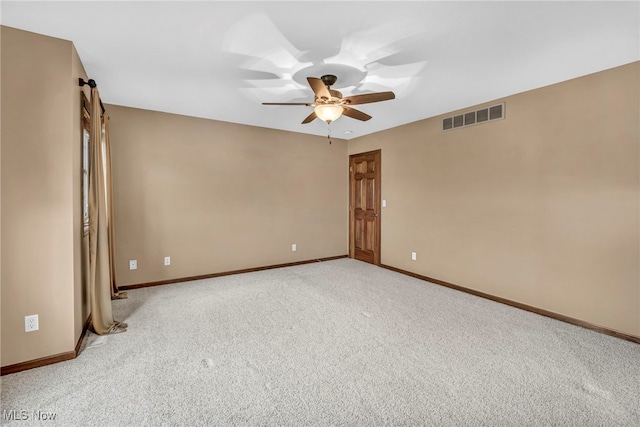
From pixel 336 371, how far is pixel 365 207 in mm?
3859

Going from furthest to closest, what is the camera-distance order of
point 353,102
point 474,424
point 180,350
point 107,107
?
point 107,107 → point 353,102 → point 180,350 → point 474,424

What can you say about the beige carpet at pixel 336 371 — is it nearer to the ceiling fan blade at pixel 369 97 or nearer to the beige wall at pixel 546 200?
the beige wall at pixel 546 200

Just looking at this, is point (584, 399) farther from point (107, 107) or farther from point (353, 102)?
point (107, 107)

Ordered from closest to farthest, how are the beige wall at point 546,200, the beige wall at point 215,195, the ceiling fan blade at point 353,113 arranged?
the beige wall at point 546,200, the ceiling fan blade at point 353,113, the beige wall at point 215,195

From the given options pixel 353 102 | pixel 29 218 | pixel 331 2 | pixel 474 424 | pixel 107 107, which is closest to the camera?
pixel 474 424

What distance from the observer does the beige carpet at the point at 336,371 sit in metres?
1.76

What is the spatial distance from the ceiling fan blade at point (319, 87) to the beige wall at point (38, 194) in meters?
1.84

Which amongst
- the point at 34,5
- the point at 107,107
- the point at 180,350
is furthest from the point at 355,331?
the point at 107,107

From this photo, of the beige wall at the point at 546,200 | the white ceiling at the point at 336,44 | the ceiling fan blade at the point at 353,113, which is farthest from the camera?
the ceiling fan blade at the point at 353,113

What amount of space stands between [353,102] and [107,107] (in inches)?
126

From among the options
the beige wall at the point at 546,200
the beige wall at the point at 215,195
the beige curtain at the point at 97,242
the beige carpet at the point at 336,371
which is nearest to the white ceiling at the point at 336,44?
the beige wall at the point at 546,200

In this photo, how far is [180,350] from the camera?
2467 millimetres

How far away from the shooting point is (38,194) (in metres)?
2.20

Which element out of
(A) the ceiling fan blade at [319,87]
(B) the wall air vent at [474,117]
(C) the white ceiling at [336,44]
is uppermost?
(C) the white ceiling at [336,44]
